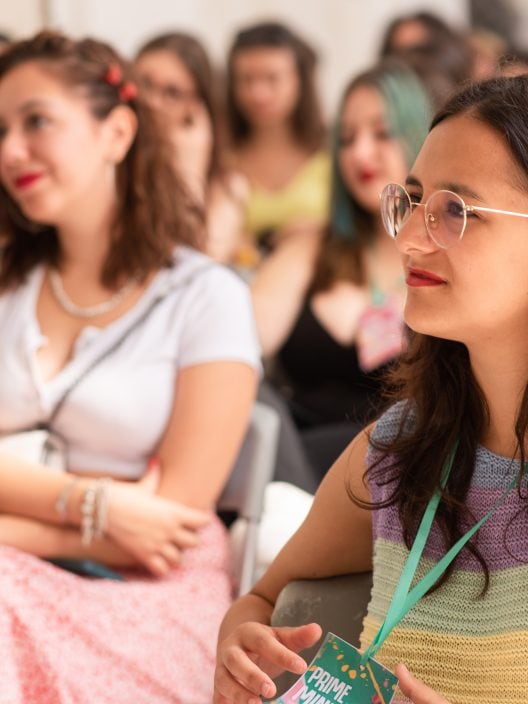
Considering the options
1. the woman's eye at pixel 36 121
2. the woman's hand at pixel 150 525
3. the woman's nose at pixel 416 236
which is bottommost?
the woman's hand at pixel 150 525

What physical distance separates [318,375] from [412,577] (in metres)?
1.65

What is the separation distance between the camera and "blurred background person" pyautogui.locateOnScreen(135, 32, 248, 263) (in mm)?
3781

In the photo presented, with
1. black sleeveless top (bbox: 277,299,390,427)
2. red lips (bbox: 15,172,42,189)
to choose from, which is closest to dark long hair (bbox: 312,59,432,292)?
black sleeveless top (bbox: 277,299,390,427)

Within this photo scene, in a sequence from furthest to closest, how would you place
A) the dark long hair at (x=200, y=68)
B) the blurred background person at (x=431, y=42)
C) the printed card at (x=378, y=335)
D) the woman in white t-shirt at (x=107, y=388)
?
the blurred background person at (x=431, y=42)
the dark long hair at (x=200, y=68)
the printed card at (x=378, y=335)
the woman in white t-shirt at (x=107, y=388)

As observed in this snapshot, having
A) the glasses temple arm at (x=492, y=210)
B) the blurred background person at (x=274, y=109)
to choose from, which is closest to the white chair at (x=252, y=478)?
the glasses temple arm at (x=492, y=210)

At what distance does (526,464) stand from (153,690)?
0.63m

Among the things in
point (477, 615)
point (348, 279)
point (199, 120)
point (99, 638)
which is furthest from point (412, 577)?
point (199, 120)

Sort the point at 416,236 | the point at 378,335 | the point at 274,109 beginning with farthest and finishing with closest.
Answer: the point at 274,109 → the point at 378,335 → the point at 416,236

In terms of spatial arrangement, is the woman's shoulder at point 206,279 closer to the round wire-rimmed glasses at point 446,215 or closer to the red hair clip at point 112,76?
the red hair clip at point 112,76

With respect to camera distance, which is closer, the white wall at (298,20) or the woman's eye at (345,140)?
the woman's eye at (345,140)

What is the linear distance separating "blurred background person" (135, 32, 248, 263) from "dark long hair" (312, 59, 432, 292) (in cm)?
70

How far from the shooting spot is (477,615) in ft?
4.21

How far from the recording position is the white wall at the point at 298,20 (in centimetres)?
506

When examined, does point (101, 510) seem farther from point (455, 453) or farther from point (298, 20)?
point (298, 20)
